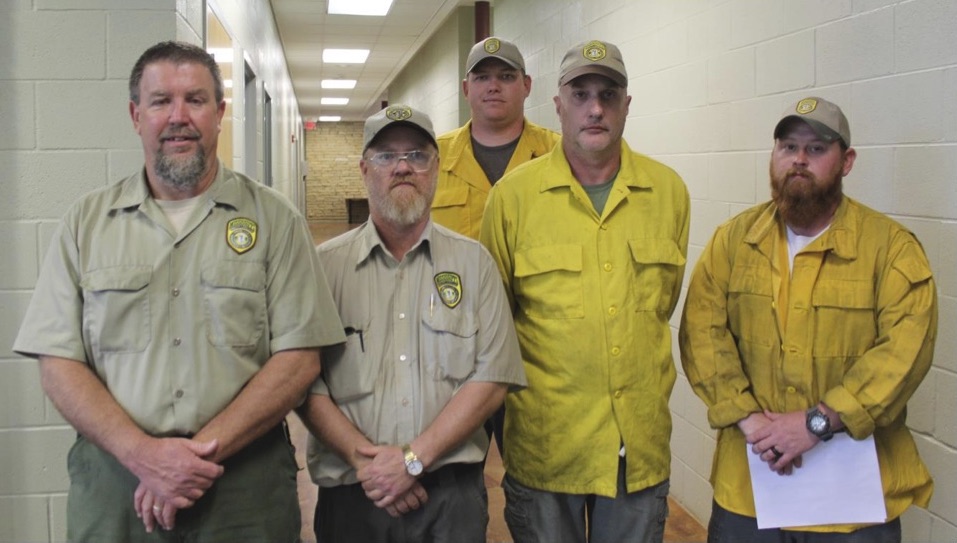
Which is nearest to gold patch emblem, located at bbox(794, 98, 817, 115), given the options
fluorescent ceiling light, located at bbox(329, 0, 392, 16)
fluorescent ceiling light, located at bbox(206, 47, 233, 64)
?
fluorescent ceiling light, located at bbox(206, 47, 233, 64)

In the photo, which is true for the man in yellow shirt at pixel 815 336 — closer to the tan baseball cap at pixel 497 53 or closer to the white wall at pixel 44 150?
the tan baseball cap at pixel 497 53

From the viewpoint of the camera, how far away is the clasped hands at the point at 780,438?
1.99m

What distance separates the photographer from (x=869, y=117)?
98.4 inches

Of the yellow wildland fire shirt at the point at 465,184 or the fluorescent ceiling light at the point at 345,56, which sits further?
the fluorescent ceiling light at the point at 345,56

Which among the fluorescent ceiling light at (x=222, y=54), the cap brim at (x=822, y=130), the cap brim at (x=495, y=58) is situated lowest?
the cap brim at (x=822, y=130)

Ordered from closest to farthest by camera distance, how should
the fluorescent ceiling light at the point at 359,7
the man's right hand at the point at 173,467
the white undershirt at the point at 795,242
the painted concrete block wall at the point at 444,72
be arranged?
1. the man's right hand at the point at 173,467
2. the white undershirt at the point at 795,242
3. the fluorescent ceiling light at the point at 359,7
4. the painted concrete block wall at the point at 444,72

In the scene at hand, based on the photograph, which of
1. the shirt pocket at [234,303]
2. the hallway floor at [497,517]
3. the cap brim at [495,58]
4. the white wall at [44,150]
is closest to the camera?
the shirt pocket at [234,303]

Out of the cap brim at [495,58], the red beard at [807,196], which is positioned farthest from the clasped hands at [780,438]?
the cap brim at [495,58]

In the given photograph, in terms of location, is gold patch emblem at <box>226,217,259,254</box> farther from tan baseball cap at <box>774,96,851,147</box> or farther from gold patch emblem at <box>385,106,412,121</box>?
tan baseball cap at <box>774,96,851,147</box>

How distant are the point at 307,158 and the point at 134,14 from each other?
22.2m

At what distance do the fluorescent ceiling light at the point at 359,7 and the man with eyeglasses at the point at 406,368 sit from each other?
659 cm

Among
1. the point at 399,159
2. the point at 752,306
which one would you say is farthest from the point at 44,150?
the point at 752,306

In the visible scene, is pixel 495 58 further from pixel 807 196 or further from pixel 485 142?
pixel 807 196

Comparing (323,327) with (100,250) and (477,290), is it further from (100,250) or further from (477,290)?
(100,250)
